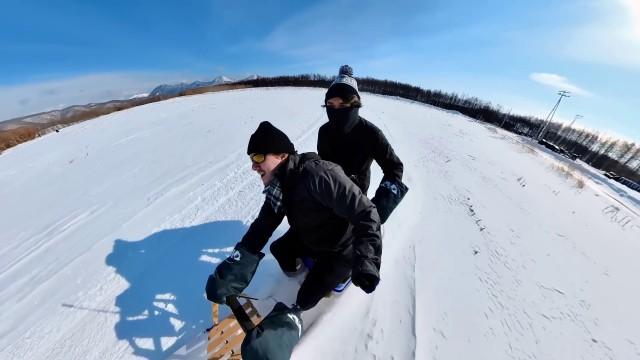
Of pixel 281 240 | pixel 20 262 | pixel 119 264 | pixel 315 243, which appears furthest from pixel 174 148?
pixel 315 243

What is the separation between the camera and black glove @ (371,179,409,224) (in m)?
2.67

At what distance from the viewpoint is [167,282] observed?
2736 mm

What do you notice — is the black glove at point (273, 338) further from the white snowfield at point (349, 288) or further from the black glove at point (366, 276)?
the black glove at point (366, 276)

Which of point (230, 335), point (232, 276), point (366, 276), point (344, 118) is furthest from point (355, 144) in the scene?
point (230, 335)

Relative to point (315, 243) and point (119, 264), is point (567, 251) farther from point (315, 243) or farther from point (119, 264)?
point (119, 264)

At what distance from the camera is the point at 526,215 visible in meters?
4.98

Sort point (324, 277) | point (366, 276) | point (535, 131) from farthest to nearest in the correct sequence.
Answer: point (535, 131) → point (324, 277) → point (366, 276)

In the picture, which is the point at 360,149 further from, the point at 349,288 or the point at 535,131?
Result: the point at 535,131

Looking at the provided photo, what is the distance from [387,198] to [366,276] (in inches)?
49.3

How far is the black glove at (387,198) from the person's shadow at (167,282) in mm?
1920

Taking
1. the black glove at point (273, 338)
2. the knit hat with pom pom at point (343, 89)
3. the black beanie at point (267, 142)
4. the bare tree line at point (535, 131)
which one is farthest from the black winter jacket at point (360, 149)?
the bare tree line at point (535, 131)

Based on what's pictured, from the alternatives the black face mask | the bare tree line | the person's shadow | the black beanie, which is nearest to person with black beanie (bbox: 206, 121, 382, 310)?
the black beanie

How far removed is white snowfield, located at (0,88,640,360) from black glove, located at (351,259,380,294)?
81 centimetres

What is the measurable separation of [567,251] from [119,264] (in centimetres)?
625
